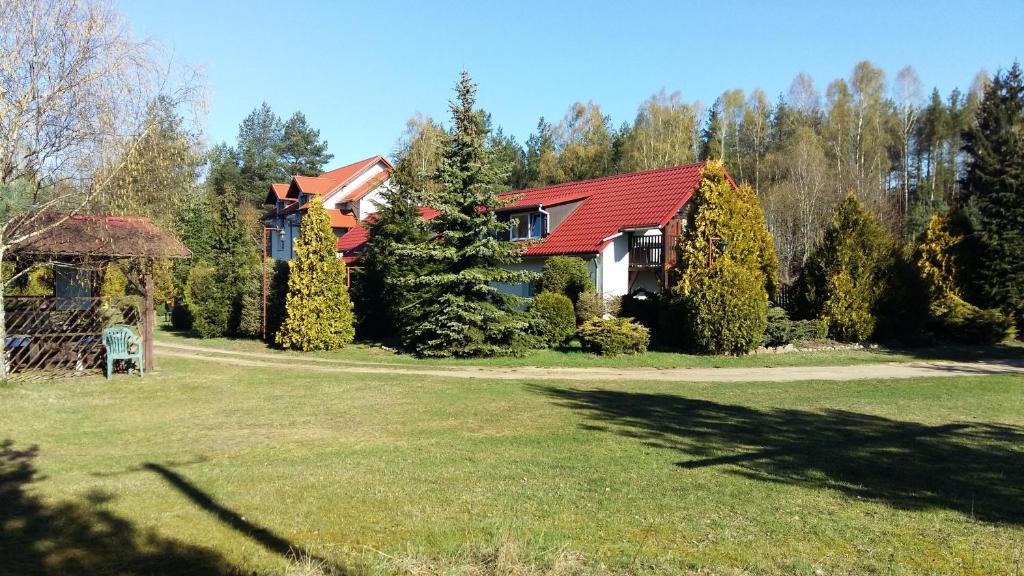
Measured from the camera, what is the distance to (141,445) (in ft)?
31.6

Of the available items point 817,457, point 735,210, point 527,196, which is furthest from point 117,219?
point 527,196

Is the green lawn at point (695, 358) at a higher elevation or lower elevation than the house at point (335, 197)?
lower

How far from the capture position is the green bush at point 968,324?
25.2 meters

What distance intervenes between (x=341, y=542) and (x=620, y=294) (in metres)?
22.8

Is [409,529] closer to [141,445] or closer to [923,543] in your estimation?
[923,543]

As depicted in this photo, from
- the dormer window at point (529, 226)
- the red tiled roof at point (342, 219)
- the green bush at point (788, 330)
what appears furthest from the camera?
the red tiled roof at point (342, 219)

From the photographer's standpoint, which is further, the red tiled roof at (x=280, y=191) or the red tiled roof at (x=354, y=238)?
the red tiled roof at (x=280, y=191)

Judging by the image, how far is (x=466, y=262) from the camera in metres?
22.9

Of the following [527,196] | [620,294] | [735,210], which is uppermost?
[527,196]

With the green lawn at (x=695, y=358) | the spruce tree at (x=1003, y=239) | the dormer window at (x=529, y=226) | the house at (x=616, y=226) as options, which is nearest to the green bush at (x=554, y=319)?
the green lawn at (x=695, y=358)

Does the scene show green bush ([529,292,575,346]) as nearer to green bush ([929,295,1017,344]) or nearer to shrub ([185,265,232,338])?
green bush ([929,295,1017,344])

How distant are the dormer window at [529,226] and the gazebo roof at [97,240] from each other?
17.3 meters

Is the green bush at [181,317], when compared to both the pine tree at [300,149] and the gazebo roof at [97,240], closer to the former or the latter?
the gazebo roof at [97,240]

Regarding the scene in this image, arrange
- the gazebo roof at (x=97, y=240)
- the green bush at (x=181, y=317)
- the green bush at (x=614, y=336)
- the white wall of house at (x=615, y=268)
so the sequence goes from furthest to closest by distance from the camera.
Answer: the green bush at (x=181, y=317) < the white wall of house at (x=615, y=268) < the green bush at (x=614, y=336) < the gazebo roof at (x=97, y=240)
